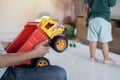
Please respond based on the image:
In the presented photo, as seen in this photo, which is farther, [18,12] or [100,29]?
[18,12]

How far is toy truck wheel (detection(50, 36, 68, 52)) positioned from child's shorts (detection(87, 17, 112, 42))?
0.73 meters

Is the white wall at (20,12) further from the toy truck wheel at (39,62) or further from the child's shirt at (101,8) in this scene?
the toy truck wheel at (39,62)

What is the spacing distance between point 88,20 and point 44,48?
1332mm

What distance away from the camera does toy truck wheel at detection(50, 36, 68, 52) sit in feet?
4.51

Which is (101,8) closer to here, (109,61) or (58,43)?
(109,61)

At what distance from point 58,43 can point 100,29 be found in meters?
0.82

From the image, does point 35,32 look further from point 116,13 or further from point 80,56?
point 116,13

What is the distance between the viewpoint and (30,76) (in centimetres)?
96

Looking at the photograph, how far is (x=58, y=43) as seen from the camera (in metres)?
1.39

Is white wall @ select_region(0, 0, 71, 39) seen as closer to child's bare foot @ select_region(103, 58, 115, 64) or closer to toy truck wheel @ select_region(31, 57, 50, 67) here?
child's bare foot @ select_region(103, 58, 115, 64)

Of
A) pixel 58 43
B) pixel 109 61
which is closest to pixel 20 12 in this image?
pixel 109 61

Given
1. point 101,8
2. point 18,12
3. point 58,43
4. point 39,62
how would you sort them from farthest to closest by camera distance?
point 18,12 → point 101,8 → point 39,62 → point 58,43

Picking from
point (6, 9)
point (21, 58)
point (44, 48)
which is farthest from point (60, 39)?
point (6, 9)

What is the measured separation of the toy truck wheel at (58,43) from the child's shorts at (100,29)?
73 centimetres
